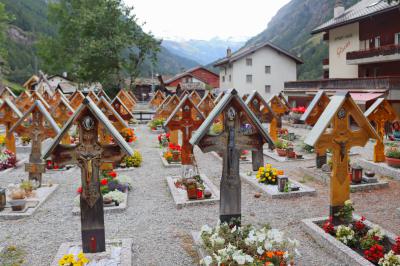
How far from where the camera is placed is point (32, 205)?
1130 cm

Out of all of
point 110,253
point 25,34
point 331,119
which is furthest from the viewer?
point 25,34

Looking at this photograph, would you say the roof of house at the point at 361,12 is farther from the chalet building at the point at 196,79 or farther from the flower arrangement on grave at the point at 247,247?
the flower arrangement on grave at the point at 247,247

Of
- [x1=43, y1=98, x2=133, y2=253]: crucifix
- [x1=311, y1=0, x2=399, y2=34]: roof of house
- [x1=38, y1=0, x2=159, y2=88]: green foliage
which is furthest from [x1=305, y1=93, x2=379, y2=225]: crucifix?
[x1=38, y1=0, x2=159, y2=88]: green foliage

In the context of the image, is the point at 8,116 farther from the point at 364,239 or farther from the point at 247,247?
the point at 364,239

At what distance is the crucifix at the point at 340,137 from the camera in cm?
906

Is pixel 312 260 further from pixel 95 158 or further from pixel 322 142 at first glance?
pixel 95 158

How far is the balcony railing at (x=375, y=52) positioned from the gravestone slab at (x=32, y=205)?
2485 cm

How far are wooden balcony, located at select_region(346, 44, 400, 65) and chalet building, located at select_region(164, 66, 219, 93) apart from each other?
2721cm

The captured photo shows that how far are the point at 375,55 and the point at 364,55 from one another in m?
1.32

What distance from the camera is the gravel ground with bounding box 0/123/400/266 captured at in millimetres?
8219

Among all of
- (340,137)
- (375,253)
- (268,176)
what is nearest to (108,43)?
(268,176)

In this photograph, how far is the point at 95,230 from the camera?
25.3 ft

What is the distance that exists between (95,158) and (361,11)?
31.6 metres

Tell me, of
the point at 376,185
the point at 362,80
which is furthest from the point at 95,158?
the point at 362,80
